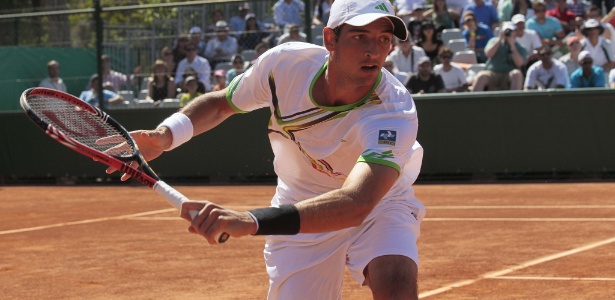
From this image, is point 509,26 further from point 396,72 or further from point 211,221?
point 211,221

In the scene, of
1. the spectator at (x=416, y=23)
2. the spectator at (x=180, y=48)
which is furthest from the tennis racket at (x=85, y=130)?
the spectator at (x=416, y=23)

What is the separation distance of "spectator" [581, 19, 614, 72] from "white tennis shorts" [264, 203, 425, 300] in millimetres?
10699

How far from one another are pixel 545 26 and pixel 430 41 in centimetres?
172

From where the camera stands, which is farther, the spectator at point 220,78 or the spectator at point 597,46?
the spectator at point 220,78

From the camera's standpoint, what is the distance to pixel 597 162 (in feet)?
46.1

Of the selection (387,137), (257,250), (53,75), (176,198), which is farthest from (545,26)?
(176,198)

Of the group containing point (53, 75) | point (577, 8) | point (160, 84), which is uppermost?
point (577, 8)

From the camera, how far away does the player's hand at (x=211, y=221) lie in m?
3.24

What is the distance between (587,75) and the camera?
1436cm

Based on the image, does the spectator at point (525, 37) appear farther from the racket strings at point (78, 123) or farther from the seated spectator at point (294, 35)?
the racket strings at point (78, 123)

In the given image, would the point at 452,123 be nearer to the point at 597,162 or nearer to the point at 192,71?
the point at 597,162

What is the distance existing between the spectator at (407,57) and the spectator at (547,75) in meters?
1.69

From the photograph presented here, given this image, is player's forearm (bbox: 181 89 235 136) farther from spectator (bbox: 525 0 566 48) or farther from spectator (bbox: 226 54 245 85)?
spectator (bbox: 525 0 566 48)

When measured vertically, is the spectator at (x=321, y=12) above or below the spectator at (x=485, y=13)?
below
